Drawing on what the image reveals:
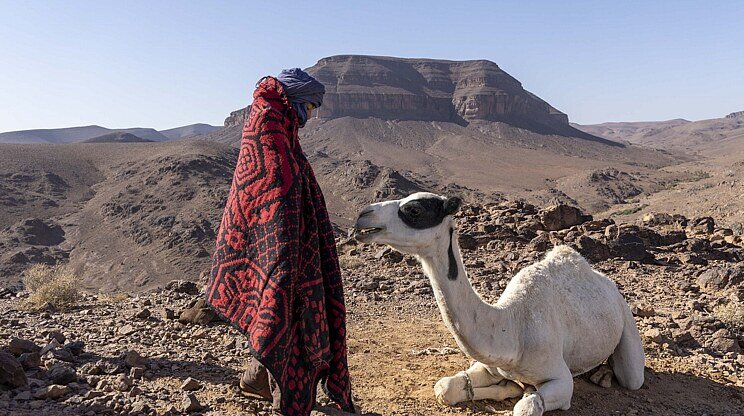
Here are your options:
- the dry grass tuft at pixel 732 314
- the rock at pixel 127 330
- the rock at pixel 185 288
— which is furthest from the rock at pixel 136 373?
the dry grass tuft at pixel 732 314

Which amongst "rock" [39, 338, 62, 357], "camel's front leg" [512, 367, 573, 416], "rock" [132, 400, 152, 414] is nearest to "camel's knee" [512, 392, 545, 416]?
"camel's front leg" [512, 367, 573, 416]

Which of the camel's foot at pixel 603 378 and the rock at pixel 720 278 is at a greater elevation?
the rock at pixel 720 278

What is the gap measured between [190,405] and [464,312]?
1.98 meters

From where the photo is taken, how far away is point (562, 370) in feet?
13.5

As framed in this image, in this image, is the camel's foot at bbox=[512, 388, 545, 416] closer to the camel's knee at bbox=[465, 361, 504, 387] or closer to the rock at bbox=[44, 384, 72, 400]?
the camel's knee at bbox=[465, 361, 504, 387]

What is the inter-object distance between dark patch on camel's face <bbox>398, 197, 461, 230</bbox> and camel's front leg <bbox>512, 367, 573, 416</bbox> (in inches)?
53.4

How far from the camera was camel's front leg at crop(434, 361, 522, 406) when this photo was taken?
4219 millimetres

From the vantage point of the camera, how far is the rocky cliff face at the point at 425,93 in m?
101

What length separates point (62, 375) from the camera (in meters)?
4.30

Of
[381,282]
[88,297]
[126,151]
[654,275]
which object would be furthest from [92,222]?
[654,275]

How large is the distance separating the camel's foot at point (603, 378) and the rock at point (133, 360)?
371cm

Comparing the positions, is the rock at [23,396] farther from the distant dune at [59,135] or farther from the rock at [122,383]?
the distant dune at [59,135]

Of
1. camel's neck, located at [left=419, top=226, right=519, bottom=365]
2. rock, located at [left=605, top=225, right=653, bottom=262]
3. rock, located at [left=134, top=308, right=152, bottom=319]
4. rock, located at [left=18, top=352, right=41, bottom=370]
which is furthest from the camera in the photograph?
rock, located at [left=605, top=225, right=653, bottom=262]

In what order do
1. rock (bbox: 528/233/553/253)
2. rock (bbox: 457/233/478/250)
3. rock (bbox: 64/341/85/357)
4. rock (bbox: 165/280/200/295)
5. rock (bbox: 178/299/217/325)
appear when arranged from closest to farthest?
1. rock (bbox: 64/341/85/357)
2. rock (bbox: 178/299/217/325)
3. rock (bbox: 165/280/200/295)
4. rock (bbox: 528/233/553/253)
5. rock (bbox: 457/233/478/250)
